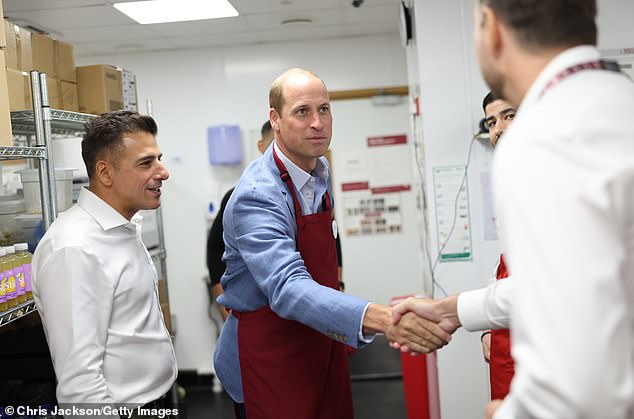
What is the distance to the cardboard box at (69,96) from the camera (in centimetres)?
269

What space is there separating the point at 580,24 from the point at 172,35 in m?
3.83

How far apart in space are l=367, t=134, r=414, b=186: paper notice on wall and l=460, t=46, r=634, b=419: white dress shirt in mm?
4021

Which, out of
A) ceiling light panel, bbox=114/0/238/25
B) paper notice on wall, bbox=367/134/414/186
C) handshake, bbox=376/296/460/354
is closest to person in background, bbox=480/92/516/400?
handshake, bbox=376/296/460/354

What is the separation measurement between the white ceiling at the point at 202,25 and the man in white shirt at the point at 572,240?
3050 millimetres

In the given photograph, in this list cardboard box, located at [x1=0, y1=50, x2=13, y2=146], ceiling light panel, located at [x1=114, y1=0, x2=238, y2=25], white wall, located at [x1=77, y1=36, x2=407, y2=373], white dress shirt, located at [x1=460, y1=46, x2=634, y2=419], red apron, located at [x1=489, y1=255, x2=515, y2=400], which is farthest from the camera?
white wall, located at [x1=77, y1=36, x2=407, y2=373]

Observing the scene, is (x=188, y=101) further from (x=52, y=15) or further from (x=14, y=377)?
(x=14, y=377)

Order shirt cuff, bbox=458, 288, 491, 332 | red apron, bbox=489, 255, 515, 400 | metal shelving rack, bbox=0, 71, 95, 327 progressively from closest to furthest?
shirt cuff, bbox=458, 288, 491, 332, red apron, bbox=489, 255, 515, 400, metal shelving rack, bbox=0, 71, 95, 327

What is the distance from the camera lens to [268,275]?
163 cm

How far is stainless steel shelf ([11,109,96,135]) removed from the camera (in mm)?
2268

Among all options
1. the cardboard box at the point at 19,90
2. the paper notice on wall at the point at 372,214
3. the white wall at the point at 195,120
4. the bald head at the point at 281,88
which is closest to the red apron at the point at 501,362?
the bald head at the point at 281,88

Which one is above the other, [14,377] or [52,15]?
[52,15]

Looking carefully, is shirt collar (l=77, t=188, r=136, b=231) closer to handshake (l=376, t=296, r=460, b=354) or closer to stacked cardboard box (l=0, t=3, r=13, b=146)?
stacked cardboard box (l=0, t=3, r=13, b=146)

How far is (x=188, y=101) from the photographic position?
4.84 m

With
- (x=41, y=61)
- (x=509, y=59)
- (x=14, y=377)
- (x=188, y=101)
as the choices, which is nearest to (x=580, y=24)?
(x=509, y=59)
